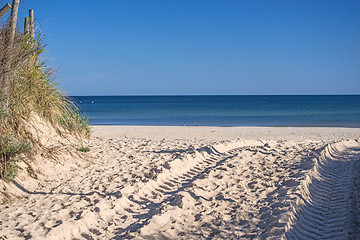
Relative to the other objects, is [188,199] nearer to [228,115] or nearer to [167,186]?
[167,186]

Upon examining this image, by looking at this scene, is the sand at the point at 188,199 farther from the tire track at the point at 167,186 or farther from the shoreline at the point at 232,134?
the shoreline at the point at 232,134

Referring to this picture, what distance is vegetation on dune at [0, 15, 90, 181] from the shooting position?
5340 mm

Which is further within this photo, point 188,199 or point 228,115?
point 228,115

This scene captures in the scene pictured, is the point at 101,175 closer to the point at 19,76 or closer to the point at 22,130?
the point at 22,130

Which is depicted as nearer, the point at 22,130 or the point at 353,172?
the point at 22,130

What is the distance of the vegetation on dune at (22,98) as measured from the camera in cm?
534

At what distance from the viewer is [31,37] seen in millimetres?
7066

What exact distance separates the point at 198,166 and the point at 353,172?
3.34 m

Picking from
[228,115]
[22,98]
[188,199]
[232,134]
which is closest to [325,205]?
[188,199]

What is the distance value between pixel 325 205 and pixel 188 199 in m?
2.07

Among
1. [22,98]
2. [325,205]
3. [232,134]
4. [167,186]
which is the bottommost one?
[167,186]

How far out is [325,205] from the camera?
478cm

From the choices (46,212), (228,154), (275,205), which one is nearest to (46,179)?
(46,212)

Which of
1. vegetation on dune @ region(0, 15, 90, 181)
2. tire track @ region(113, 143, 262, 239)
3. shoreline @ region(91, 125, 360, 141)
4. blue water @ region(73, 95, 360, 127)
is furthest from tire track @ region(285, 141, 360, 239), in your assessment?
shoreline @ region(91, 125, 360, 141)
